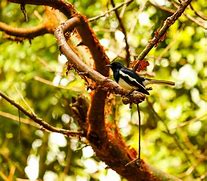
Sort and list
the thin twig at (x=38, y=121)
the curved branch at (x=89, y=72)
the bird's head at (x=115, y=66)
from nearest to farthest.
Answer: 1. the curved branch at (x=89, y=72)
2. the bird's head at (x=115, y=66)
3. the thin twig at (x=38, y=121)

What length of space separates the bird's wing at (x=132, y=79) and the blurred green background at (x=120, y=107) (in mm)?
1751

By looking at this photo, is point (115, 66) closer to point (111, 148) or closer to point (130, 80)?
point (130, 80)

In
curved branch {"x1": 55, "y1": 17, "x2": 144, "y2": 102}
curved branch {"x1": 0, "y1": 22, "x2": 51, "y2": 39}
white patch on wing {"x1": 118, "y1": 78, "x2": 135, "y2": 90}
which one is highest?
curved branch {"x1": 0, "y1": 22, "x2": 51, "y2": 39}

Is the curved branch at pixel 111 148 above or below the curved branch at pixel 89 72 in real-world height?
above

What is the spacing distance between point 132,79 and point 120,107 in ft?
6.70

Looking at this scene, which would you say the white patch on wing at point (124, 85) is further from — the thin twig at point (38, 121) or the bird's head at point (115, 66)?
the thin twig at point (38, 121)

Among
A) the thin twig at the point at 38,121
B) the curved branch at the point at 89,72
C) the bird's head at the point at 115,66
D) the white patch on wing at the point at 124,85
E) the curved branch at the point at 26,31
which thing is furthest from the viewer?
the curved branch at the point at 26,31

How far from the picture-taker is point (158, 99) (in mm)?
4672

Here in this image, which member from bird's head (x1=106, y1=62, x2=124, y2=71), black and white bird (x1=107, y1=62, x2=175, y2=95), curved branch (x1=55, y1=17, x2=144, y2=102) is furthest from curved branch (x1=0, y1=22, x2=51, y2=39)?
curved branch (x1=55, y1=17, x2=144, y2=102)

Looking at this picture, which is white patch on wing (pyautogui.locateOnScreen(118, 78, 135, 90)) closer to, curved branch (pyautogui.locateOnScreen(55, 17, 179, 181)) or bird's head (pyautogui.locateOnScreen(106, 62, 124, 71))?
bird's head (pyautogui.locateOnScreen(106, 62, 124, 71))

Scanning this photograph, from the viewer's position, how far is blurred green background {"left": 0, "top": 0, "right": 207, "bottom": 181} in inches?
161

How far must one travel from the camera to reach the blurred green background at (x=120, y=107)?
4.08 metres

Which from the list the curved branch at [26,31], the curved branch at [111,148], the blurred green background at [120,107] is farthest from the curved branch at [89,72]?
the blurred green background at [120,107]

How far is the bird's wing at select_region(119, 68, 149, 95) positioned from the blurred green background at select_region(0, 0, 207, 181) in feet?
5.75
